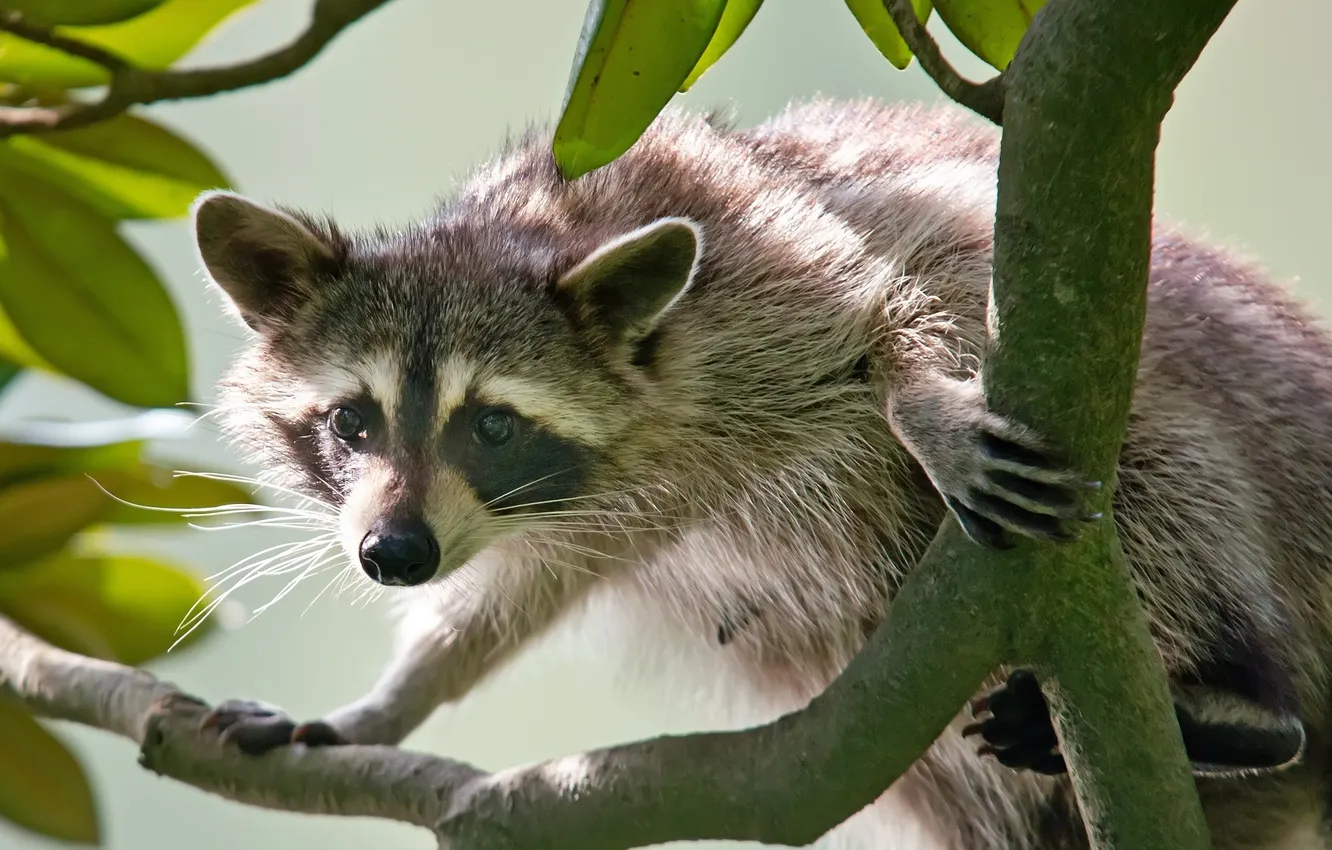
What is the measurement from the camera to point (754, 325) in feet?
6.70

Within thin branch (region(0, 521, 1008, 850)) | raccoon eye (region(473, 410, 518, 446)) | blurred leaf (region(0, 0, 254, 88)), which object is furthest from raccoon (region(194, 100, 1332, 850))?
blurred leaf (region(0, 0, 254, 88))

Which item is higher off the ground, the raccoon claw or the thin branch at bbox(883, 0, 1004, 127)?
the thin branch at bbox(883, 0, 1004, 127)

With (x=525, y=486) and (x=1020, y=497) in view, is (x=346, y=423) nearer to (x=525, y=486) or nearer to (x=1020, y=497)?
(x=525, y=486)

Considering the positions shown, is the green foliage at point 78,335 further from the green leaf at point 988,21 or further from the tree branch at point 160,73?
the green leaf at point 988,21

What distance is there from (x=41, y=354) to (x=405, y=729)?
839 millimetres

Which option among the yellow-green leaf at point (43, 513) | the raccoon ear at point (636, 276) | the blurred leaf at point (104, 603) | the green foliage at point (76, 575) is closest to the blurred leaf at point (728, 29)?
the raccoon ear at point (636, 276)

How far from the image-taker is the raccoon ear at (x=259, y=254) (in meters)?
1.97

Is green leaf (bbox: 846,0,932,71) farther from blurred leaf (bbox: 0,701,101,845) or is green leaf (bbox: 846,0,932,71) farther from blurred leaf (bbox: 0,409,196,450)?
blurred leaf (bbox: 0,701,101,845)

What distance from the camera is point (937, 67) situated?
141cm

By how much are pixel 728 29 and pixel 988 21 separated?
0.30 m

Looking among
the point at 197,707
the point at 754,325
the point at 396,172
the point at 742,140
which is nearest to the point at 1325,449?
the point at 754,325

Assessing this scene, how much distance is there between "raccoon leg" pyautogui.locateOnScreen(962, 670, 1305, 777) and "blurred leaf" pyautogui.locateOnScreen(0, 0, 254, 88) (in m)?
1.52

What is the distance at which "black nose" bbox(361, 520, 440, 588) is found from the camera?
5.84ft

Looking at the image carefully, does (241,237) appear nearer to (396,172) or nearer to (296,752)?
(296,752)
